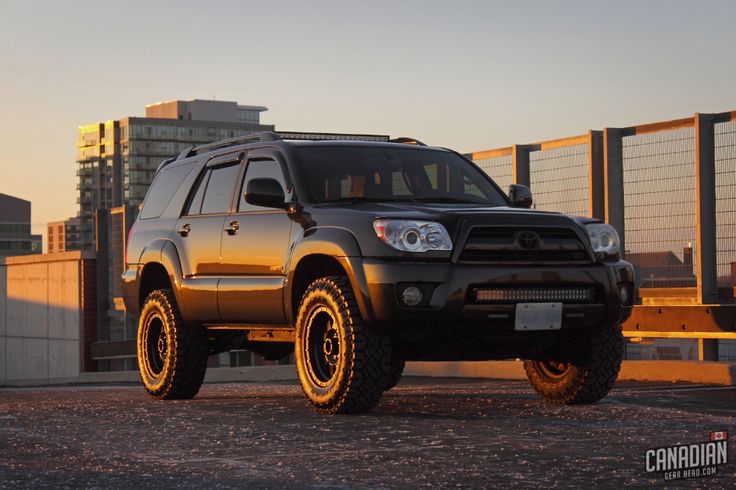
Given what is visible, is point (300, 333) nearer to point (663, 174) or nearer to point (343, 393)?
point (343, 393)

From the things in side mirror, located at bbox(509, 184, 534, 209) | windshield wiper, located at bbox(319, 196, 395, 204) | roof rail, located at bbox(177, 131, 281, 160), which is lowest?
windshield wiper, located at bbox(319, 196, 395, 204)

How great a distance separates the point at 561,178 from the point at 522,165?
27.3 inches

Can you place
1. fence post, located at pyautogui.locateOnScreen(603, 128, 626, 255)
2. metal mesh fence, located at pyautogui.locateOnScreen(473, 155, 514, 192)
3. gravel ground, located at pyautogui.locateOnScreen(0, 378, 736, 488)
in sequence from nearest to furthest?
gravel ground, located at pyautogui.locateOnScreen(0, 378, 736, 488)
fence post, located at pyautogui.locateOnScreen(603, 128, 626, 255)
metal mesh fence, located at pyautogui.locateOnScreen(473, 155, 514, 192)

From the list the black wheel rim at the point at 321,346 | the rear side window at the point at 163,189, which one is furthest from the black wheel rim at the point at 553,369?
the rear side window at the point at 163,189

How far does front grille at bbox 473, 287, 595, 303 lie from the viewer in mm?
8672

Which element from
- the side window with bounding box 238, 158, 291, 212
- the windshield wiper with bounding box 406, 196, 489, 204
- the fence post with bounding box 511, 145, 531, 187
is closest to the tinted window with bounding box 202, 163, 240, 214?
the side window with bounding box 238, 158, 291, 212

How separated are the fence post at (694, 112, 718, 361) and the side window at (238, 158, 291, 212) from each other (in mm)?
6448

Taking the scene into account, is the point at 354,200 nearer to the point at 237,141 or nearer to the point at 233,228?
the point at 233,228

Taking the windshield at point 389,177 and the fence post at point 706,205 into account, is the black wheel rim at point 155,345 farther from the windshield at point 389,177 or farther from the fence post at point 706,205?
the fence post at point 706,205

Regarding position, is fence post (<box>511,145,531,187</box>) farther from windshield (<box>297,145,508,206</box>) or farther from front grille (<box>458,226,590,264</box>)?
front grille (<box>458,226,590,264</box>)

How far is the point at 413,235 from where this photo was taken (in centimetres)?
866

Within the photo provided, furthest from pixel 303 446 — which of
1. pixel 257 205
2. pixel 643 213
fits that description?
pixel 643 213

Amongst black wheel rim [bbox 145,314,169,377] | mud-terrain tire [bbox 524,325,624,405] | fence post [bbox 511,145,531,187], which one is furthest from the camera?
fence post [bbox 511,145,531,187]

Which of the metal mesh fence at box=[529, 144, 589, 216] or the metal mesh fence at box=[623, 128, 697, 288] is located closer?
the metal mesh fence at box=[623, 128, 697, 288]
